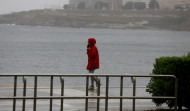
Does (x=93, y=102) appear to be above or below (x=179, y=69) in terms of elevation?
below

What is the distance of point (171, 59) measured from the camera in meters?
10.6

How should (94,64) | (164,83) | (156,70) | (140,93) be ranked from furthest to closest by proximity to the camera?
1. (94,64)
2. (140,93)
3. (156,70)
4. (164,83)

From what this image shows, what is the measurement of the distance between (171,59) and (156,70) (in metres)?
0.47

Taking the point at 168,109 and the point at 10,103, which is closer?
the point at 10,103

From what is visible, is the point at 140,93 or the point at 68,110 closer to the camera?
the point at 68,110

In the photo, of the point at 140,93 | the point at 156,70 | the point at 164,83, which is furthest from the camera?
the point at 140,93

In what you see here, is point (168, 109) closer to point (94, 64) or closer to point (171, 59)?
point (171, 59)

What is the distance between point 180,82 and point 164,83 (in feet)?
2.29

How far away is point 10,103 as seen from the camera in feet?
33.2

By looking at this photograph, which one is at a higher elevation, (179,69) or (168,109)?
(179,69)

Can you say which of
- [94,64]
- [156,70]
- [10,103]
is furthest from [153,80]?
[94,64]

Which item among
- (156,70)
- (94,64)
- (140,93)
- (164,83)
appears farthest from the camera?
(94,64)

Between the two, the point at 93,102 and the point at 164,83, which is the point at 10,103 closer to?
the point at 93,102

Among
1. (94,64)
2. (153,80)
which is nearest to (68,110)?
(153,80)
